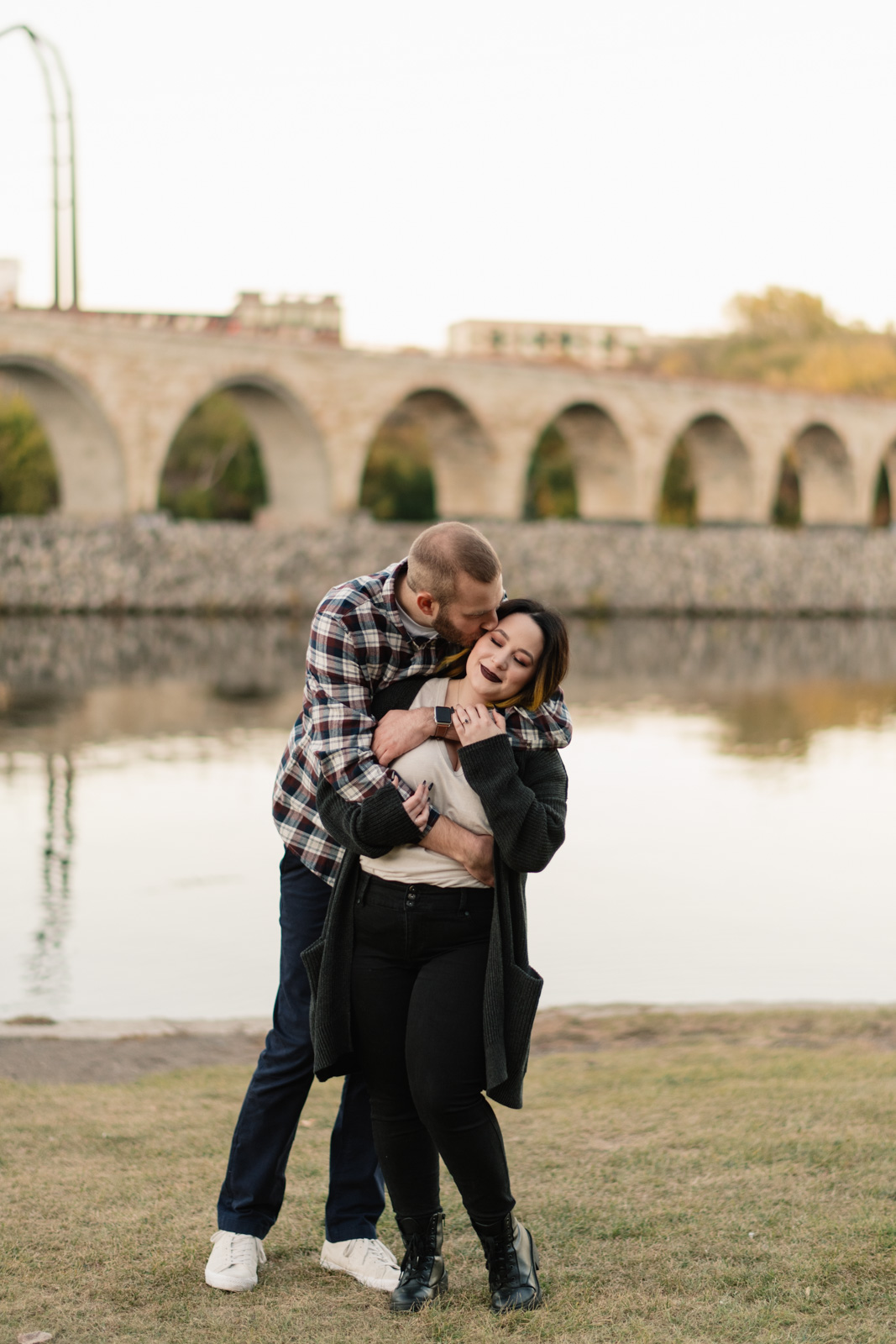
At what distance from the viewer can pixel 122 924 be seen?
5.91m

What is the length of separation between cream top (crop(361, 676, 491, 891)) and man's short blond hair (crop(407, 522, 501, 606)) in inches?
11.3

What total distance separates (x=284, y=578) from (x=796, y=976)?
18.6 metres

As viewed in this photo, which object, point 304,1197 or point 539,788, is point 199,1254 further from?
point 539,788

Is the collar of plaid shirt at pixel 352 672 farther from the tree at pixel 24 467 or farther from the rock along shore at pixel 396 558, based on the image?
the tree at pixel 24 467

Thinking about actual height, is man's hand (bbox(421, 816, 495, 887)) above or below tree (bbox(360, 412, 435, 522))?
below

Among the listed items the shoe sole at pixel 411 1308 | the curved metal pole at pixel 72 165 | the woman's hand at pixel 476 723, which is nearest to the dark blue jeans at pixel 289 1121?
the shoe sole at pixel 411 1308

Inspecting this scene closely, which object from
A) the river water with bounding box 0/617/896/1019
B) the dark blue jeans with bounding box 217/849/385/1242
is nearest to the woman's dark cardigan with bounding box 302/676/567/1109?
the dark blue jeans with bounding box 217/849/385/1242

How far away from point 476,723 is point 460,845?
0.71 feet

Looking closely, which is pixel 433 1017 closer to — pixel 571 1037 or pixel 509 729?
pixel 509 729

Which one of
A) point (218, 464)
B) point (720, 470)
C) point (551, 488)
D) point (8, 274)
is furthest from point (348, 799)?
point (8, 274)

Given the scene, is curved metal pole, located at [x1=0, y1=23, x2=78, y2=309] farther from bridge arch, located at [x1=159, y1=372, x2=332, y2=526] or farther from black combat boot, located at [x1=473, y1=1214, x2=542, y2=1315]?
black combat boot, located at [x1=473, y1=1214, x2=542, y2=1315]

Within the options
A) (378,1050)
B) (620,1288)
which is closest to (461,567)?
(378,1050)

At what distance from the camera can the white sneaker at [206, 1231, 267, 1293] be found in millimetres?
2801

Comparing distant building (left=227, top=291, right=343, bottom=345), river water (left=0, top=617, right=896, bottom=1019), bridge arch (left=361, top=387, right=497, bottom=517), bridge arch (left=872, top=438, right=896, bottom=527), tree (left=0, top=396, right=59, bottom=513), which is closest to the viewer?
river water (left=0, top=617, right=896, bottom=1019)
